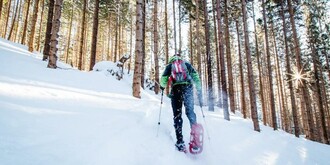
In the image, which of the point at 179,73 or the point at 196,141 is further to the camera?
the point at 179,73

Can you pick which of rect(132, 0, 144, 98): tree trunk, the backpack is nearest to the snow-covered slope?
the backpack

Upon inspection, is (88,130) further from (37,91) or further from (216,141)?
(216,141)

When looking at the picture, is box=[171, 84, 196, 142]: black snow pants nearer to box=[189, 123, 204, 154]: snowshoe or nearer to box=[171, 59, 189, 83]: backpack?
box=[171, 59, 189, 83]: backpack

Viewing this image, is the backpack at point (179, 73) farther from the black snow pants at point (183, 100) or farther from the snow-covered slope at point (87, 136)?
the snow-covered slope at point (87, 136)

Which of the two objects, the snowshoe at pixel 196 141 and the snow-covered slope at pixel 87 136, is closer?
the snow-covered slope at pixel 87 136

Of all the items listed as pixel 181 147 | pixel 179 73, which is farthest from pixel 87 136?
pixel 179 73

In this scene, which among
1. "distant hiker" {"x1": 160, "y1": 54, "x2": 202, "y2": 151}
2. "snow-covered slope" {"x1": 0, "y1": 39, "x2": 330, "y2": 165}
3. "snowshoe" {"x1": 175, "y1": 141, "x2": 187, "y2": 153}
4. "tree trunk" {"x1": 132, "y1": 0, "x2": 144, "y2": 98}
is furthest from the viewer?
"tree trunk" {"x1": 132, "y1": 0, "x2": 144, "y2": 98}

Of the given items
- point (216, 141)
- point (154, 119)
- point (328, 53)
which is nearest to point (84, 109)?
point (154, 119)

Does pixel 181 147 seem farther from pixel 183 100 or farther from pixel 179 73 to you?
pixel 179 73

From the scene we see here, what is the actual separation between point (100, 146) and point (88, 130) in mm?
492

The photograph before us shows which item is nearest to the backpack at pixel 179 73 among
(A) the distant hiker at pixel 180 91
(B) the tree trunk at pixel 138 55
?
(A) the distant hiker at pixel 180 91

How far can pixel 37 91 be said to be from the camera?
15.1 feet

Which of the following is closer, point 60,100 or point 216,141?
point 60,100

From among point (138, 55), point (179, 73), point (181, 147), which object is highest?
point (138, 55)
